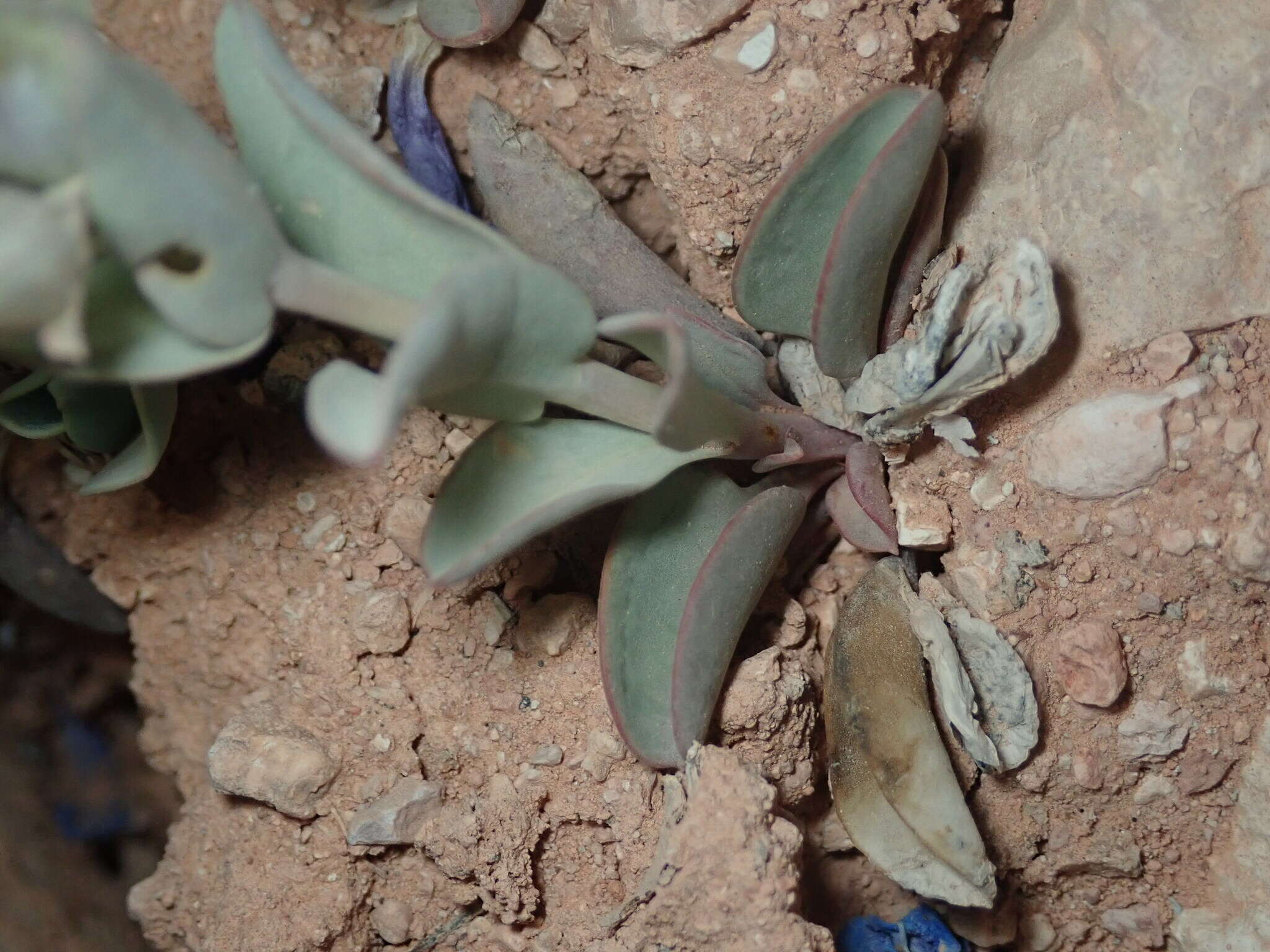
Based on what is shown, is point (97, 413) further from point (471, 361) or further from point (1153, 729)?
point (1153, 729)

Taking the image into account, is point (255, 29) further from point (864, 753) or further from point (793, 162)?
point (864, 753)

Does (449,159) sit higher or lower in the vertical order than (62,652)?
higher

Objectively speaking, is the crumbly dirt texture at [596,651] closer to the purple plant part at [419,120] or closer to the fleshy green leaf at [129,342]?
the purple plant part at [419,120]

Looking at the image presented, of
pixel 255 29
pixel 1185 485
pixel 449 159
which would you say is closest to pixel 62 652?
pixel 449 159

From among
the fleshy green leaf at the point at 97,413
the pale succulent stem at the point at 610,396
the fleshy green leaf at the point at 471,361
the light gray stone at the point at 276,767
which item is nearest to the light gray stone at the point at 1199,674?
the pale succulent stem at the point at 610,396

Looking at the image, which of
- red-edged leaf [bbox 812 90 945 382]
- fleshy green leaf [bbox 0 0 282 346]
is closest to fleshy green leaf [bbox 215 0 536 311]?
fleshy green leaf [bbox 0 0 282 346]
